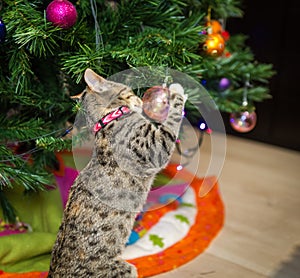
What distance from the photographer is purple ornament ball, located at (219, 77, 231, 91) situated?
145 centimetres

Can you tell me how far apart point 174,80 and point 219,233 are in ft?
2.16

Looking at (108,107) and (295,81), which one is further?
(295,81)

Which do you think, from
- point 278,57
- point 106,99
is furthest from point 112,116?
point 278,57

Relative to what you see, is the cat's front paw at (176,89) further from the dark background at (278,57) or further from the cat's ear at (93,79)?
the dark background at (278,57)

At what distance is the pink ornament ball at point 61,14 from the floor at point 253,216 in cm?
38

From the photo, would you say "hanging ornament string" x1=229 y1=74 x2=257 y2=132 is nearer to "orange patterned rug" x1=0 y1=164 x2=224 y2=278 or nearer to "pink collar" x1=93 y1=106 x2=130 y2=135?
"orange patterned rug" x1=0 y1=164 x2=224 y2=278

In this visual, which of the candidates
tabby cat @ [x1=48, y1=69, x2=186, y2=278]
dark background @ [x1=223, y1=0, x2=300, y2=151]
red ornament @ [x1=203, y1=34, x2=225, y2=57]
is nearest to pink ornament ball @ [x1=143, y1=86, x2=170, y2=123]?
tabby cat @ [x1=48, y1=69, x2=186, y2=278]

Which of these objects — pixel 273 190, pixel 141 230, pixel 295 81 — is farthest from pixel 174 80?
pixel 295 81

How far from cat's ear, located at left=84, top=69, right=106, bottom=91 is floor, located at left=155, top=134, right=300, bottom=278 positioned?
26 centimetres

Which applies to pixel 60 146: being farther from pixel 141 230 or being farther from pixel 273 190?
pixel 273 190

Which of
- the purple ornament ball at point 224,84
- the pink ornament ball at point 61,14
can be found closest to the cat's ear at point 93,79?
the pink ornament ball at point 61,14

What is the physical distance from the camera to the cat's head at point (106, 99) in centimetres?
85

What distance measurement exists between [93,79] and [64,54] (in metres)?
0.14

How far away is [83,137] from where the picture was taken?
3.08ft
